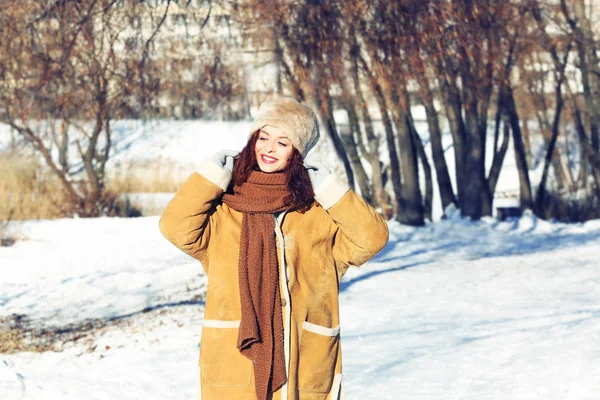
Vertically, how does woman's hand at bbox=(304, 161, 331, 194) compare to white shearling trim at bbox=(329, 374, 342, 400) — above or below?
above

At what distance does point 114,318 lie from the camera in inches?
352

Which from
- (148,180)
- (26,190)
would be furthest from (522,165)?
(26,190)

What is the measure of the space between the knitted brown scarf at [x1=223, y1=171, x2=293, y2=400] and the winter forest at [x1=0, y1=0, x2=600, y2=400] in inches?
115

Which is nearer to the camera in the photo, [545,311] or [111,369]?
[111,369]

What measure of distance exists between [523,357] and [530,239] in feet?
31.7

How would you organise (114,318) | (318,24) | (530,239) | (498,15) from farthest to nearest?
1. (530,239)
2. (498,15)
3. (318,24)
4. (114,318)

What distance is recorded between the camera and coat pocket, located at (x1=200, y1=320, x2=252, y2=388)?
10.6 feet

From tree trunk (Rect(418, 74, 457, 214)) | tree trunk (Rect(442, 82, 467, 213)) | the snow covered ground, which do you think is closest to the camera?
the snow covered ground

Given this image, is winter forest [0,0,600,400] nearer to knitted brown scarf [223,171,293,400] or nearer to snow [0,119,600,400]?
snow [0,119,600,400]

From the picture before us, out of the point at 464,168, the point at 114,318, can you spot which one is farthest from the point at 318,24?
the point at 464,168

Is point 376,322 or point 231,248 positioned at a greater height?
point 231,248

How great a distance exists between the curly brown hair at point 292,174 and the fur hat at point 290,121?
4 cm

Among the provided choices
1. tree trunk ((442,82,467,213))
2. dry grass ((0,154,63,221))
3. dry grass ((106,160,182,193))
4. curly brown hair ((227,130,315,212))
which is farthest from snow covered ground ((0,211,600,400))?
tree trunk ((442,82,467,213))

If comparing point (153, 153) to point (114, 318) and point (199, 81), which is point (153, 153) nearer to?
point (199, 81)
